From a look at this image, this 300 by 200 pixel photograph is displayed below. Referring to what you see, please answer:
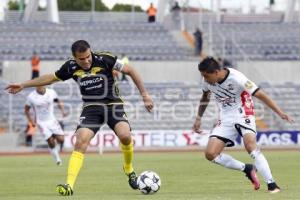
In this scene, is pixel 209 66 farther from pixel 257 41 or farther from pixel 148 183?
pixel 257 41

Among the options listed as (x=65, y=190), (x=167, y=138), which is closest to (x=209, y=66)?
(x=65, y=190)

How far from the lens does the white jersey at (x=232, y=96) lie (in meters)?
14.2

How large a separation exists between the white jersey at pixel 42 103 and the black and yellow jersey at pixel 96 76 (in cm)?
1025

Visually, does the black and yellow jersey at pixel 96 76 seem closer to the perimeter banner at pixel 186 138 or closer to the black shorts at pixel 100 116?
the black shorts at pixel 100 116

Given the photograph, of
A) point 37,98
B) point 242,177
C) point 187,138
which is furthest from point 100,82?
point 187,138

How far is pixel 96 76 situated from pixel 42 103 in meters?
10.6

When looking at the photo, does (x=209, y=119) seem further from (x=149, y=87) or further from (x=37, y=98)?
(x=37, y=98)

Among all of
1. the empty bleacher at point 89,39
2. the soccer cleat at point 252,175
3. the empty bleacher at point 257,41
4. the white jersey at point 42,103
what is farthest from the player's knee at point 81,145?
the empty bleacher at point 257,41

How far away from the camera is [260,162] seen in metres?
13.9

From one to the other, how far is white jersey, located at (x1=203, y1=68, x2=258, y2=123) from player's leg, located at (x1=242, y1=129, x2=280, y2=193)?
0.33 metres

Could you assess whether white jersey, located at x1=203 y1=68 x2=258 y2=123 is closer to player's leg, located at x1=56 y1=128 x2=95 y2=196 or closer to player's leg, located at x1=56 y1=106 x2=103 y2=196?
player's leg, located at x1=56 y1=106 x2=103 y2=196

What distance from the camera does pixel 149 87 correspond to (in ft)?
131

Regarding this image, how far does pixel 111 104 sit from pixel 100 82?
1.46 feet

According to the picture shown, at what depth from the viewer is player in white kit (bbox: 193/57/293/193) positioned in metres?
13.9
